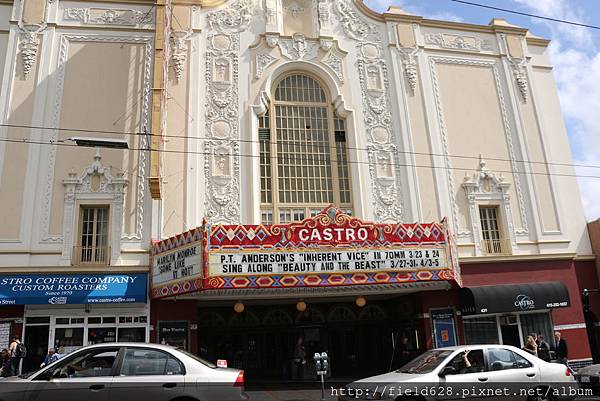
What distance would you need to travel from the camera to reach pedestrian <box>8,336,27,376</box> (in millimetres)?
15078

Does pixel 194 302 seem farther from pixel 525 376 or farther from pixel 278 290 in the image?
Answer: pixel 525 376

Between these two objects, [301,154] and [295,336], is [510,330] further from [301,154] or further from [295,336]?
[301,154]

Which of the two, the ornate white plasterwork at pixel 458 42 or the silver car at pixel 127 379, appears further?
the ornate white plasterwork at pixel 458 42

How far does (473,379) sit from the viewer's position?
392 inches

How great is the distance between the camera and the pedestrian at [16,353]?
15078mm

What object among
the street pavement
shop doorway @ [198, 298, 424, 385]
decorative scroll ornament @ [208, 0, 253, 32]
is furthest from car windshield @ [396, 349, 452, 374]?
decorative scroll ornament @ [208, 0, 253, 32]

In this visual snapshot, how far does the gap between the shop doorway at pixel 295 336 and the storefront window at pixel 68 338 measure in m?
4.66

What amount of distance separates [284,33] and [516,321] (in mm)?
14368

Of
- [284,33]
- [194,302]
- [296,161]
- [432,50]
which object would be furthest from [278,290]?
[432,50]

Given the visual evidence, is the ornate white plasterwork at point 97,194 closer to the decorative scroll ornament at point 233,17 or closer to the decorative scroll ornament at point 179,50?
the decorative scroll ornament at point 179,50

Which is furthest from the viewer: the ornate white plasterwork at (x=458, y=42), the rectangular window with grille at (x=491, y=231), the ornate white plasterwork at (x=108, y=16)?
the ornate white plasterwork at (x=458, y=42)

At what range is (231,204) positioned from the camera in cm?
1873

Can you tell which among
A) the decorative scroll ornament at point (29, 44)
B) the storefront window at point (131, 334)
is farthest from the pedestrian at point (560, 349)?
the decorative scroll ornament at point (29, 44)

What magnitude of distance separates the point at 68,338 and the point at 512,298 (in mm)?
15068
